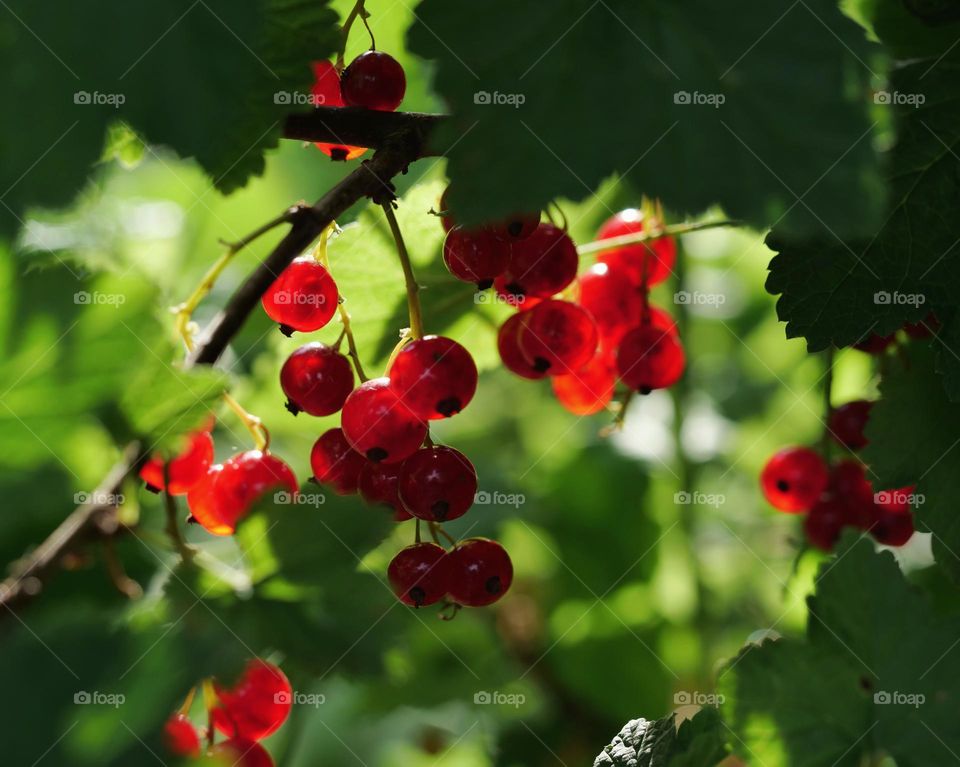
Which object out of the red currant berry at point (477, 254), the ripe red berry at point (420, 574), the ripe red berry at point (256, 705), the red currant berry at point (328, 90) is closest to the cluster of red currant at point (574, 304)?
the red currant berry at point (477, 254)

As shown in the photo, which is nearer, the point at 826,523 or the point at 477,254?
the point at 477,254

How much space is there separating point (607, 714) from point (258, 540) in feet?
4.32

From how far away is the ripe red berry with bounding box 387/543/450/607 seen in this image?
854mm

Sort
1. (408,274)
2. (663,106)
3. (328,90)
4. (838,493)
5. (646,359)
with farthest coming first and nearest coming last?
(838,493)
(646,359)
(328,90)
(408,274)
(663,106)

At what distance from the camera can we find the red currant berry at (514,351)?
38.3 inches

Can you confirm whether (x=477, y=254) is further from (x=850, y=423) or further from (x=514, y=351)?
(x=850, y=423)

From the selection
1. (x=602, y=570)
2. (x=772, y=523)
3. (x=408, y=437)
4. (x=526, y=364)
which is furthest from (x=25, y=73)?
(x=772, y=523)

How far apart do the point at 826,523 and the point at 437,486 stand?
543mm

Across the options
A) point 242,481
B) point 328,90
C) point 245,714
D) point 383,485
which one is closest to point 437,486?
point 383,485

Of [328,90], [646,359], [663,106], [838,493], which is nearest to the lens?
[663,106]

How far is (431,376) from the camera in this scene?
2.72 feet

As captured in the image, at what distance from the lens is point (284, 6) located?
73cm

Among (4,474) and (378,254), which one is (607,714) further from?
(4,474)

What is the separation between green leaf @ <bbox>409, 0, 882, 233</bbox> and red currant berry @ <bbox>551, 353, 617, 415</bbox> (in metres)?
0.48
